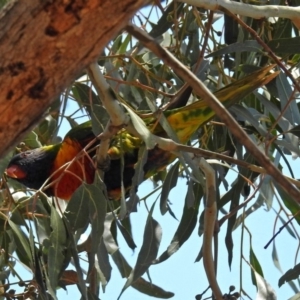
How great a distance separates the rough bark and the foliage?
27.3 inches

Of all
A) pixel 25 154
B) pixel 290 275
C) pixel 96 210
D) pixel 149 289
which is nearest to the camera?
pixel 96 210

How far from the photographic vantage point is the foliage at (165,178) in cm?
147

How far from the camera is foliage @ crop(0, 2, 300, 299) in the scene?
1470 millimetres

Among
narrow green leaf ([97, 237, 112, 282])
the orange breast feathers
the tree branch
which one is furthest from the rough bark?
the orange breast feathers

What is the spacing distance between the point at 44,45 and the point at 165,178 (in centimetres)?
110

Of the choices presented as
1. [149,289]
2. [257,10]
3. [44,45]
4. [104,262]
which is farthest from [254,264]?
[44,45]

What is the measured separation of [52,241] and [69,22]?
0.88m

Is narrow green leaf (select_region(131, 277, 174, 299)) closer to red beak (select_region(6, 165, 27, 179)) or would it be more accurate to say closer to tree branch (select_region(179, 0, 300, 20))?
red beak (select_region(6, 165, 27, 179))

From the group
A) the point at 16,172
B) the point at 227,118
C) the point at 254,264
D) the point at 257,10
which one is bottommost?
the point at 227,118

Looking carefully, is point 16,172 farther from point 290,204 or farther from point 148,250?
point 290,204

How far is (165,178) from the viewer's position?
174 centimetres

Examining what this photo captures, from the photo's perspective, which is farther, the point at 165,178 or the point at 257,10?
the point at 165,178

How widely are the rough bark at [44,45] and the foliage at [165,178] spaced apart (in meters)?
0.69

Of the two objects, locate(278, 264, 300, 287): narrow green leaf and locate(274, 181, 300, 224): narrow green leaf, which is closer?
locate(278, 264, 300, 287): narrow green leaf
